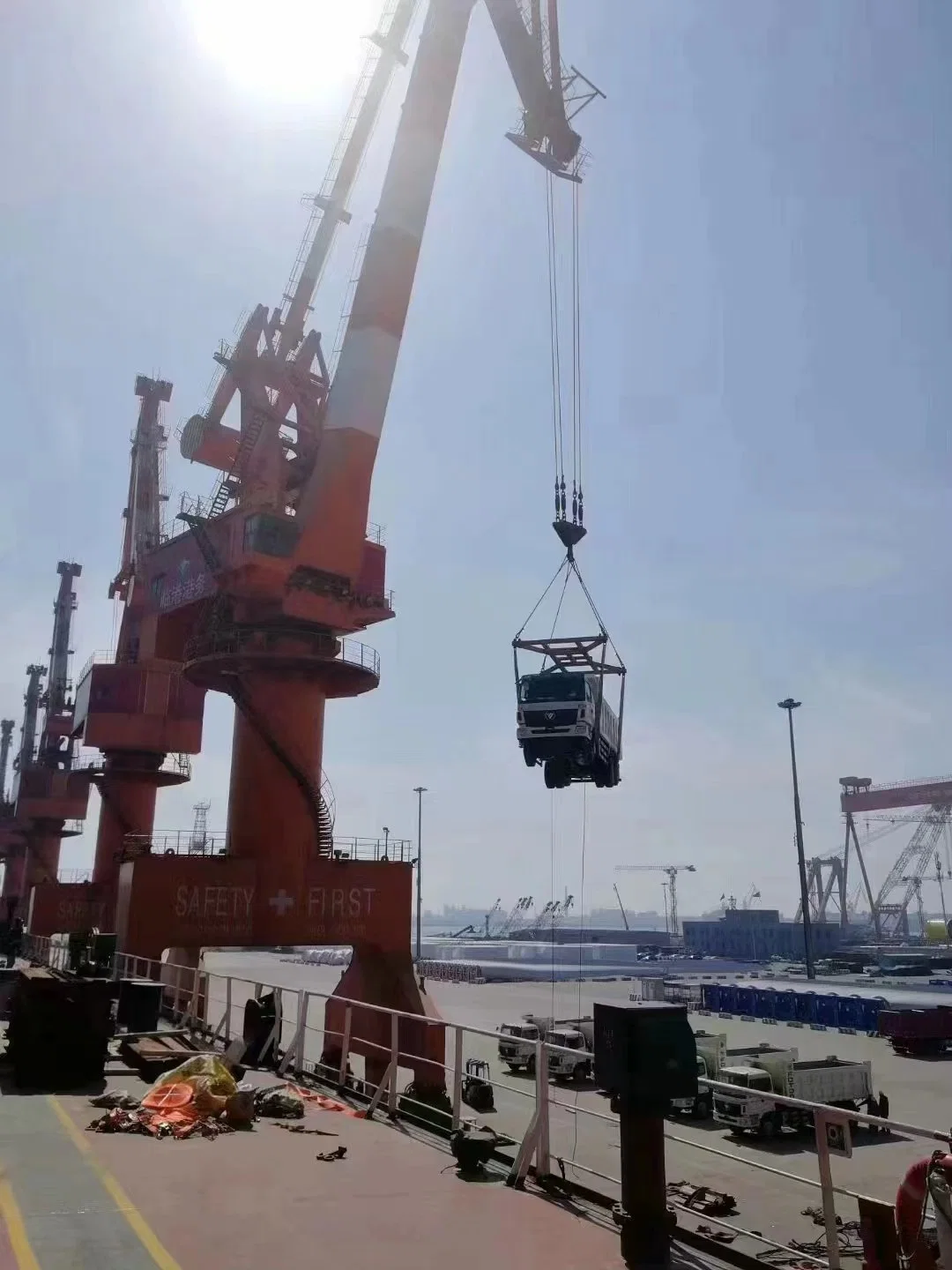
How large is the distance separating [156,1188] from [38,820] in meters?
63.1

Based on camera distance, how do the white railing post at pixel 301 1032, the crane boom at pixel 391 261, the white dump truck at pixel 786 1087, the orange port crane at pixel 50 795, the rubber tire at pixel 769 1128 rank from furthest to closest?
the orange port crane at pixel 50 795
the crane boom at pixel 391 261
the white dump truck at pixel 786 1087
the rubber tire at pixel 769 1128
the white railing post at pixel 301 1032

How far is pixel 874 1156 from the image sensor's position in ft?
65.9

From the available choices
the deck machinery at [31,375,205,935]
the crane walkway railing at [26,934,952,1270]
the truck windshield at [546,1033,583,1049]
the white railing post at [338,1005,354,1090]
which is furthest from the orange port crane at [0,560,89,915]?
the white railing post at [338,1005,354,1090]

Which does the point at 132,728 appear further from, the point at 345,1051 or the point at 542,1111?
the point at 542,1111

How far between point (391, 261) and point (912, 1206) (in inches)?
1114

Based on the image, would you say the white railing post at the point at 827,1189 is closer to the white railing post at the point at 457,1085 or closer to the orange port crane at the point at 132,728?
the white railing post at the point at 457,1085

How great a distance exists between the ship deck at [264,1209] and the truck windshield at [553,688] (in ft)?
27.3

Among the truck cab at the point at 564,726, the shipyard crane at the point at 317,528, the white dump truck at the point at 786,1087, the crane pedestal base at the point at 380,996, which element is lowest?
the white dump truck at the point at 786,1087

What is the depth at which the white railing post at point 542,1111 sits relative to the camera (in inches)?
314

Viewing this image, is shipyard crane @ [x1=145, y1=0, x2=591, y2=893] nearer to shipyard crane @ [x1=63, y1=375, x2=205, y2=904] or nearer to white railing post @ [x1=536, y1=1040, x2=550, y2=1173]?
shipyard crane @ [x1=63, y1=375, x2=205, y2=904]

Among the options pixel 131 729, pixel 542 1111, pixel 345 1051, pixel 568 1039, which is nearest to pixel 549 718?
pixel 345 1051

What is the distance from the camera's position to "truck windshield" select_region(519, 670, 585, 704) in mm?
16656

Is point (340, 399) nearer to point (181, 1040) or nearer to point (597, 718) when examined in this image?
point (597, 718)

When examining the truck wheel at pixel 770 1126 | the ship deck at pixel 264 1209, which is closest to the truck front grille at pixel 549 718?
the ship deck at pixel 264 1209
